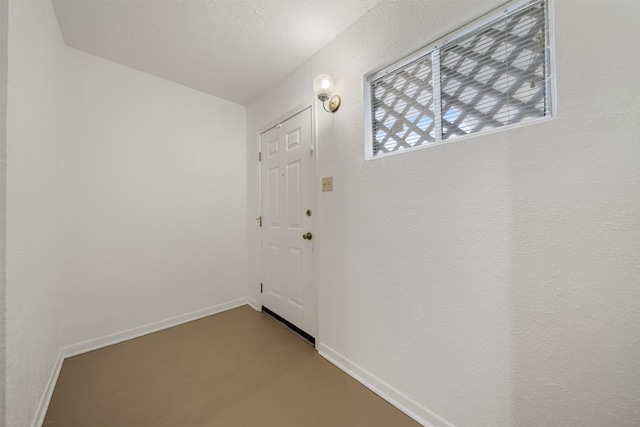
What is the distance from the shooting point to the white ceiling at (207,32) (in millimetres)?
1417

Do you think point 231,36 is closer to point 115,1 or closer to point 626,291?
point 115,1

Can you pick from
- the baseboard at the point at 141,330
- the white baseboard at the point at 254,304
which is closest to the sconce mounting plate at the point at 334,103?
the white baseboard at the point at 254,304

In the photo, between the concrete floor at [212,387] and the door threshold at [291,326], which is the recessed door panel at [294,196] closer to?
the door threshold at [291,326]

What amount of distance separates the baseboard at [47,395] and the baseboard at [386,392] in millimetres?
1577

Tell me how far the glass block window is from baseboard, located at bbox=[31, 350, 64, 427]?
232cm

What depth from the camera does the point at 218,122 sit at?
254 centimetres

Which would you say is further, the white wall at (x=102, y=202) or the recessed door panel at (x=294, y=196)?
the recessed door panel at (x=294, y=196)

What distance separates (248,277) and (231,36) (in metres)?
2.37

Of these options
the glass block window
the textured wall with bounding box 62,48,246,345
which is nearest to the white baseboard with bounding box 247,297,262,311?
the textured wall with bounding box 62,48,246,345

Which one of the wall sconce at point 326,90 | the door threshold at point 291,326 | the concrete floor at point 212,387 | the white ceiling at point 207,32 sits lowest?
the concrete floor at point 212,387

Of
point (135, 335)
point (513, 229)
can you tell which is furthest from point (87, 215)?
point (513, 229)

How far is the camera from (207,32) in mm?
1620

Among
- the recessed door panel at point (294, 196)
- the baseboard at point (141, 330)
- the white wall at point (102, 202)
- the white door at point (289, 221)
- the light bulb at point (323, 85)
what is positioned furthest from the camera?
the recessed door panel at point (294, 196)

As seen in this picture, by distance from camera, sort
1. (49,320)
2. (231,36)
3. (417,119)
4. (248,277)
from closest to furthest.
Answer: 1. (417,119)
2. (49,320)
3. (231,36)
4. (248,277)
